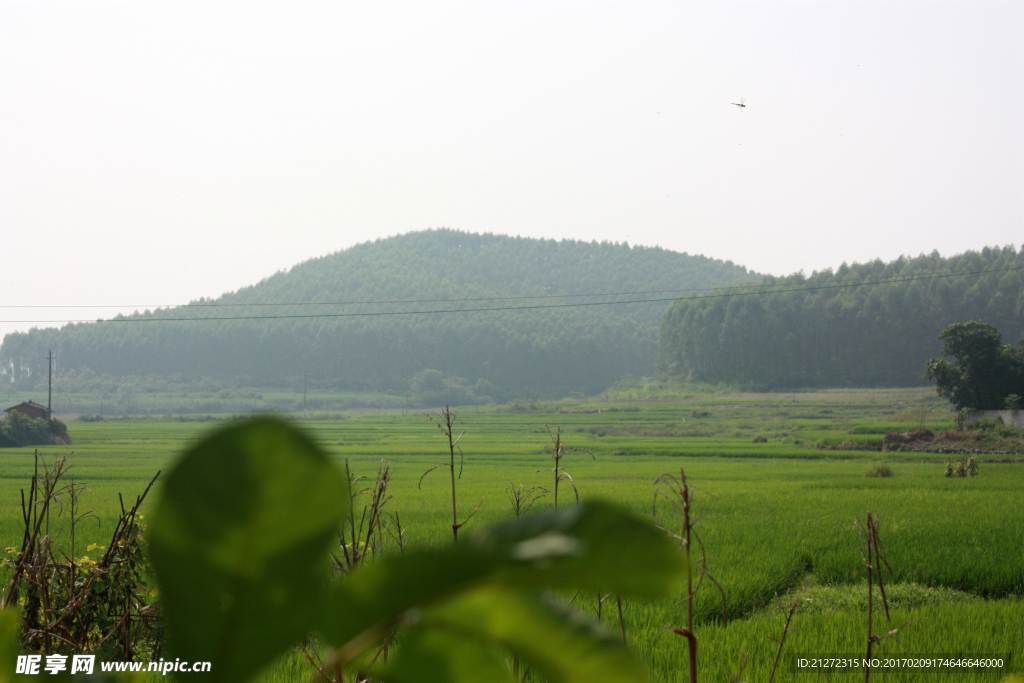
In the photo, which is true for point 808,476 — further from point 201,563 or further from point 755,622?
point 201,563

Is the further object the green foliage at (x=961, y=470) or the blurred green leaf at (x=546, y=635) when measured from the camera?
the green foliage at (x=961, y=470)

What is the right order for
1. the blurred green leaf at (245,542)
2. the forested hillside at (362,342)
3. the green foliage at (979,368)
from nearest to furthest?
the blurred green leaf at (245,542)
the green foliage at (979,368)
the forested hillside at (362,342)

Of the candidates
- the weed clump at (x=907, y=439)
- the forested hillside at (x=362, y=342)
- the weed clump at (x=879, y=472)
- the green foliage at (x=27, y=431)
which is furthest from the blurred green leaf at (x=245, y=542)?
the forested hillside at (x=362, y=342)

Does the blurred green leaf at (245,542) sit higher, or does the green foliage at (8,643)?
the blurred green leaf at (245,542)

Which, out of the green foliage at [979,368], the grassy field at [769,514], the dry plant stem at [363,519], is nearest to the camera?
the dry plant stem at [363,519]

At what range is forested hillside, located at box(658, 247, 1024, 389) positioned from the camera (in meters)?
53.1

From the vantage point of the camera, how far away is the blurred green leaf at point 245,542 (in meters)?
0.11

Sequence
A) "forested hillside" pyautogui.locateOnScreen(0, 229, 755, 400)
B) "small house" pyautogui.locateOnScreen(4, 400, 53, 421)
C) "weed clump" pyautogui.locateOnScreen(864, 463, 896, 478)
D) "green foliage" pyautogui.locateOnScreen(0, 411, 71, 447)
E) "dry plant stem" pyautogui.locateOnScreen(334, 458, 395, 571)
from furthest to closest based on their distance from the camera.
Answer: "forested hillside" pyautogui.locateOnScreen(0, 229, 755, 400), "small house" pyautogui.locateOnScreen(4, 400, 53, 421), "green foliage" pyautogui.locateOnScreen(0, 411, 71, 447), "weed clump" pyautogui.locateOnScreen(864, 463, 896, 478), "dry plant stem" pyautogui.locateOnScreen(334, 458, 395, 571)

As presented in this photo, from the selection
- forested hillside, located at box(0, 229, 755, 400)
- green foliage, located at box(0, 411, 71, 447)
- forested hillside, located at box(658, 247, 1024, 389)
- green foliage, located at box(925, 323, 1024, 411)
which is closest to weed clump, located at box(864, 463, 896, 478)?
green foliage, located at box(925, 323, 1024, 411)

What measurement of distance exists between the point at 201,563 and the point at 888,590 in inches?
313

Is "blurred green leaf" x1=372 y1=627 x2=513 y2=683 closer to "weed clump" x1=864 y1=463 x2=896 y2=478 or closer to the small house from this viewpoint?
"weed clump" x1=864 y1=463 x2=896 y2=478

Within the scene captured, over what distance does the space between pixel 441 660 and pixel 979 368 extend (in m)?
31.0

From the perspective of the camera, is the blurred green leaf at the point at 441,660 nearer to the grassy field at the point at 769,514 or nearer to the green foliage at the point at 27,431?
the grassy field at the point at 769,514

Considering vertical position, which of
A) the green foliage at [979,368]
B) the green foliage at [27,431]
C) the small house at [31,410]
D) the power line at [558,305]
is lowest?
the green foliage at [27,431]
